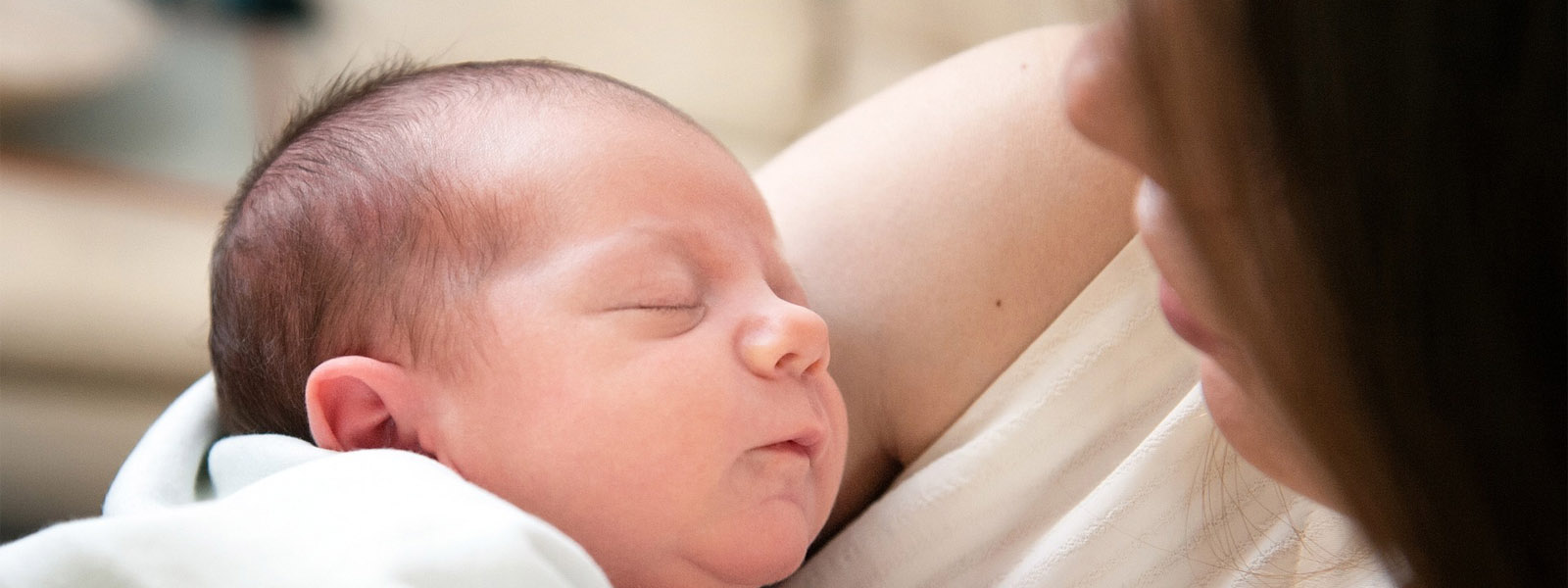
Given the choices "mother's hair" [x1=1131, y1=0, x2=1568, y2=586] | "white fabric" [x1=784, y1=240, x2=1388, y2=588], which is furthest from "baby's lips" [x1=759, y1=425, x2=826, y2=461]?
"mother's hair" [x1=1131, y1=0, x2=1568, y2=586]

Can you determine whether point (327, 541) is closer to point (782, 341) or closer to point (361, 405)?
point (361, 405)

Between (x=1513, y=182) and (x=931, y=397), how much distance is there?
499 mm

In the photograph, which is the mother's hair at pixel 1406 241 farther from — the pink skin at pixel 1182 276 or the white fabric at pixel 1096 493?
the white fabric at pixel 1096 493

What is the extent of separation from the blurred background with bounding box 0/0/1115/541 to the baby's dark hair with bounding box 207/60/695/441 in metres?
0.40

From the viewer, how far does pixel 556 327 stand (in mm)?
707

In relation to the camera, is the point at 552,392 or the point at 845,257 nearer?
the point at 552,392

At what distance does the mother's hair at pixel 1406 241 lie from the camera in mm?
401

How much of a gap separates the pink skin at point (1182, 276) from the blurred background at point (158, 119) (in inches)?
9.0

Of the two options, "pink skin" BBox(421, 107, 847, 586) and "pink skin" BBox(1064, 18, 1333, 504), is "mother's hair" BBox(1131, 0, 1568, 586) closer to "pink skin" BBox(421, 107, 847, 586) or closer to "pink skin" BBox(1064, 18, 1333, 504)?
"pink skin" BBox(1064, 18, 1333, 504)

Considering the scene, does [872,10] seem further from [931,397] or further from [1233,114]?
[1233,114]

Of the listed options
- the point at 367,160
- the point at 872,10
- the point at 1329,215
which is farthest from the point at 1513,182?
the point at 872,10

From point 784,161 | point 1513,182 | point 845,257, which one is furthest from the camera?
point 784,161

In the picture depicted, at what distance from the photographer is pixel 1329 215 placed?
441 mm

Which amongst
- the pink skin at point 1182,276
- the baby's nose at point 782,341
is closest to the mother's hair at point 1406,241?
the pink skin at point 1182,276
